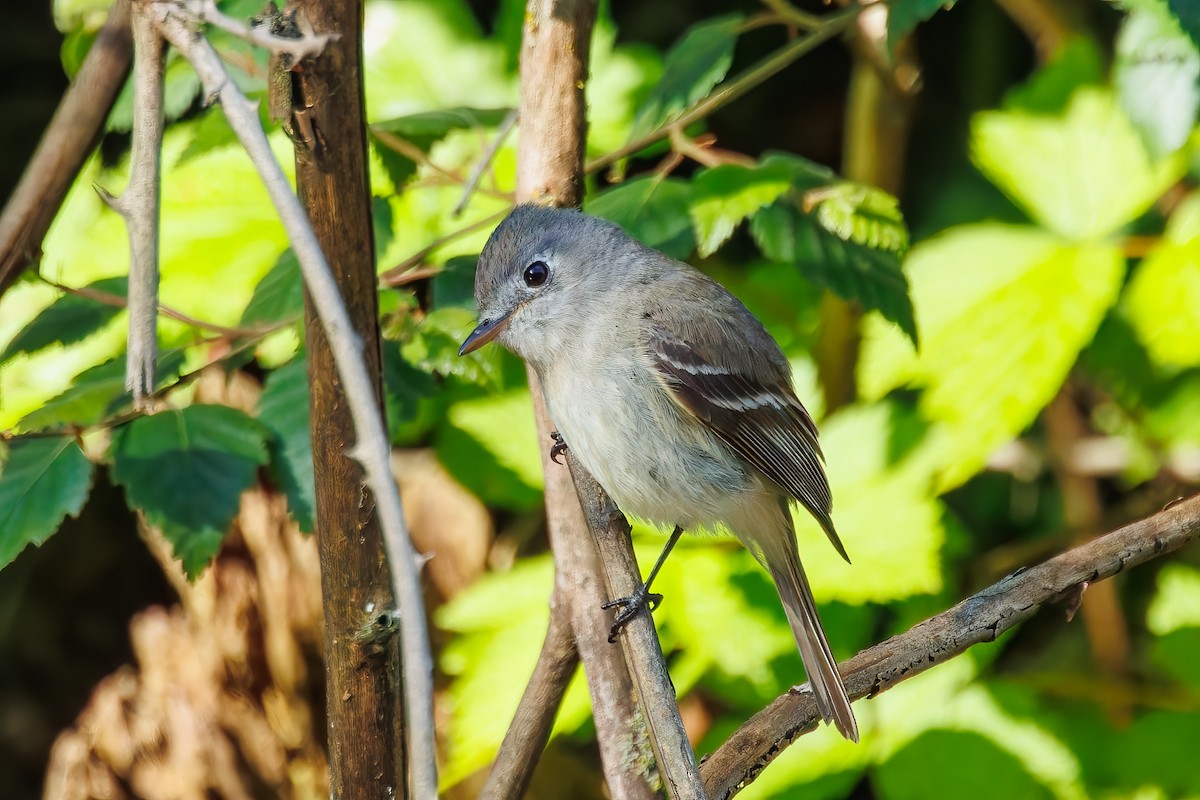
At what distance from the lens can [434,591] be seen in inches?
136

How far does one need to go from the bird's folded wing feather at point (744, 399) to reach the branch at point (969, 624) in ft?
1.66

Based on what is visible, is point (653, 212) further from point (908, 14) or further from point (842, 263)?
point (908, 14)

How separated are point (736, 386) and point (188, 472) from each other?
113cm

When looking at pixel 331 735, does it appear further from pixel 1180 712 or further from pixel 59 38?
pixel 59 38

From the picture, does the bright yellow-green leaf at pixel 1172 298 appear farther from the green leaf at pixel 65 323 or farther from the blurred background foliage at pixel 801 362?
the green leaf at pixel 65 323

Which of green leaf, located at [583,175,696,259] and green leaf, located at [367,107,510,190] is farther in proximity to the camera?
green leaf, located at [367,107,510,190]

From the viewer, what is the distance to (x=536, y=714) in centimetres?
192

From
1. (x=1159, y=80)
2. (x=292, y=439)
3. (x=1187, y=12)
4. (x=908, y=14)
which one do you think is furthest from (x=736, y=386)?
(x=1159, y=80)

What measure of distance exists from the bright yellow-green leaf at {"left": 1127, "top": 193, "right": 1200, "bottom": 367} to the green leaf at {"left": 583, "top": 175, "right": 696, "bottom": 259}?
126cm

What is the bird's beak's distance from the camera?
2098 millimetres

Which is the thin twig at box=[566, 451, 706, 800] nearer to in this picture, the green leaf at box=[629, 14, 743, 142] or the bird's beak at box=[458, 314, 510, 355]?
the bird's beak at box=[458, 314, 510, 355]

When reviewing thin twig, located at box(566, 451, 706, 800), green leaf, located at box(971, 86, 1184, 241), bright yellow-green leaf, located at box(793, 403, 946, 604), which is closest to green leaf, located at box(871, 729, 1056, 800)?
bright yellow-green leaf, located at box(793, 403, 946, 604)

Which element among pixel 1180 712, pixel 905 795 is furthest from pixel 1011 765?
pixel 1180 712

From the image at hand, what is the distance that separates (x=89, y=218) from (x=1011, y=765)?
2.67 metres
